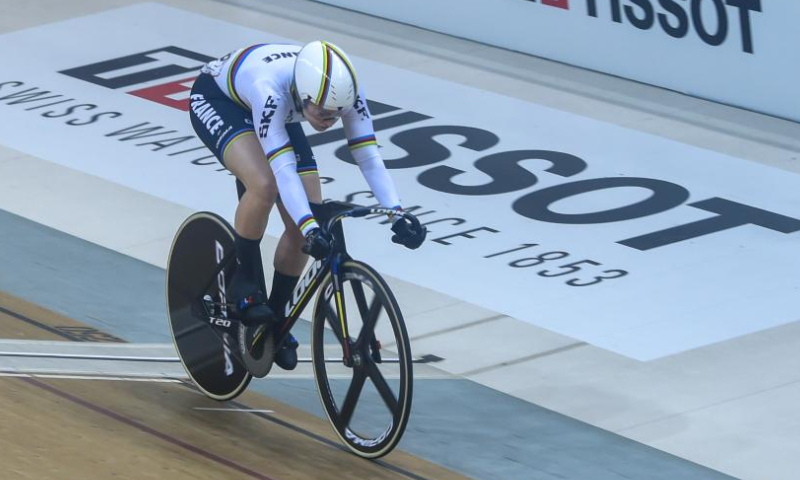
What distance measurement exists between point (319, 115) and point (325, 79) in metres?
0.14

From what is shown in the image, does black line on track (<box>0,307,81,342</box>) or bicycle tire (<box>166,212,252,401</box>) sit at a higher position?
bicycle tire (<box>166,212,252,401</box>)

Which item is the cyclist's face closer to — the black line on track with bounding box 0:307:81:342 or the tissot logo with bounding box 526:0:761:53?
the black line on track with bounding box 0:307:81:342

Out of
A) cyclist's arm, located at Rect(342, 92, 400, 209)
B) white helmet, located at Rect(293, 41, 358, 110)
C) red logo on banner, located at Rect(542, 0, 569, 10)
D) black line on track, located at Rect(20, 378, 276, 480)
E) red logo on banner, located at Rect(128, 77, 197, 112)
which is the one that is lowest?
red logo on banner, located at Rect(128, 77, 197, 112)

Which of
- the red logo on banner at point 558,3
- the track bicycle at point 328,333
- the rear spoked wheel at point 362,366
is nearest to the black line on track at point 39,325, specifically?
the track bicycle at point 328,333

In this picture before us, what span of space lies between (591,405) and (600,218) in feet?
7.61

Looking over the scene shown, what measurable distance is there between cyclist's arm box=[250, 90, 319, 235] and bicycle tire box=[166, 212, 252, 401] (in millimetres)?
608

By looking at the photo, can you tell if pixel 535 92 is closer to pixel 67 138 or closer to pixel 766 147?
pixel 766 147

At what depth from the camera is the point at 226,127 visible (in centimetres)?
542

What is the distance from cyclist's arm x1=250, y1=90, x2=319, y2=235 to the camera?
16.3 ft

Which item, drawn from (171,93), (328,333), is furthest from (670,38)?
(328,333)

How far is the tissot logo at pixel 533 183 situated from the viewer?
7.89m

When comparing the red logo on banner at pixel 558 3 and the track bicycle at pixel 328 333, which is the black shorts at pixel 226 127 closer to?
the track bicycle at pixel 328 333

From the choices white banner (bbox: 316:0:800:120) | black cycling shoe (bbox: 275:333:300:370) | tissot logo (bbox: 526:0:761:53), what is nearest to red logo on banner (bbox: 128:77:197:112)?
white banner (bbox: 316:0:800:120)

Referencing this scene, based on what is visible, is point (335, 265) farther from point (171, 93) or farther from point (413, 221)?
point (171, 93)
